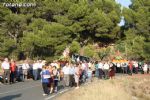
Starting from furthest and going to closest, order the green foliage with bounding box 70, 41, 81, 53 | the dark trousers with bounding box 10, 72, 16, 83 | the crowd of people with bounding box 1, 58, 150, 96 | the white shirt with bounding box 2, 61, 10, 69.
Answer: the green foliage with bounding box 70, 41, 81, 53
the dark trousers with bounding box 10, 72, 16, 83
the white shirt with bounding box 2, 61, 10, 69
the crowd of people with bounding box 1, 58, 150, 96

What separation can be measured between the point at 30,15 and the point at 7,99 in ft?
111

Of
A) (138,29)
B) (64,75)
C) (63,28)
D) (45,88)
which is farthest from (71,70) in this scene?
(138,29)

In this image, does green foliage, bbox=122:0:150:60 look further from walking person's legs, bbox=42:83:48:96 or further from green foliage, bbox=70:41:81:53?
Result: walking person's legs, bbox=42:83:48:96

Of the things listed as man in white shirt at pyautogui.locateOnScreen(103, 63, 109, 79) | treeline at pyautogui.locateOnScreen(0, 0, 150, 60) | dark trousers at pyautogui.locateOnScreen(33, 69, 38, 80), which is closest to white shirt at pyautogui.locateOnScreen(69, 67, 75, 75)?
dark trousers at pyautogui.locateOnScreen(33, 69, 38, 80)

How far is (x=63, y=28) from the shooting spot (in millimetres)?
54031

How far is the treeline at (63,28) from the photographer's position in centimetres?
5284

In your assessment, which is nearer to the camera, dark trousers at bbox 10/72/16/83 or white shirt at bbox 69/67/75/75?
white shirt at bbox 69/67/75/75

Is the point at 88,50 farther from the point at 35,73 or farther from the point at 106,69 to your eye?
the point at 35,73

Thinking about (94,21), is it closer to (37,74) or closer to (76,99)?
(37,74)

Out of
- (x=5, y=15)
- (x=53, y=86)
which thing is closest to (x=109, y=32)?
(x=5, y=15)

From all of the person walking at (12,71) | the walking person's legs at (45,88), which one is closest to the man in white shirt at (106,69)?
the person walking at (12,71)

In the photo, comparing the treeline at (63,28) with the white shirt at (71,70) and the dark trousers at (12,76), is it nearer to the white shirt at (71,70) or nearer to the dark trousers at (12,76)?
the dark trousers at (12,76)

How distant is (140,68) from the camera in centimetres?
5831

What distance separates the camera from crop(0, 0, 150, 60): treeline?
173 ft
